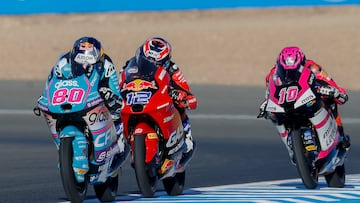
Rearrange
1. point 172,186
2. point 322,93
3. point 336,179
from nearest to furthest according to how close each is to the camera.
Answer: point 172,186 < point 322,93 < point 336,179

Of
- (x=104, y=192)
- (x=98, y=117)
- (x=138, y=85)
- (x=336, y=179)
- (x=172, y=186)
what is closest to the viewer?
(x=98, y=117)

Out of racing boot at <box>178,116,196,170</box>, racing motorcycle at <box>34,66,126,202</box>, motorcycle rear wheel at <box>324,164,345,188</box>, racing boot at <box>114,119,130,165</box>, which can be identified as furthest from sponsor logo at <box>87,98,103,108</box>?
motorcycle rear wheel at <box>324,164,345,188</box>

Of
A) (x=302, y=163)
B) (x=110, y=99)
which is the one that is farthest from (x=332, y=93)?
(x=110, y=99)

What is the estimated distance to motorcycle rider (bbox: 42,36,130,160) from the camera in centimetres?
1033

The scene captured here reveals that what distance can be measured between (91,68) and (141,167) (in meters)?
0.92

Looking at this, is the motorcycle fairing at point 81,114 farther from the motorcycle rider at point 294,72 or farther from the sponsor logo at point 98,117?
the motorcycle rider at point 294,72

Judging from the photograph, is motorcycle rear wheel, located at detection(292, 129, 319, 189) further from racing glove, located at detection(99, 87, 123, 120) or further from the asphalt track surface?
racing glove, located at detection(99, 87, 123, 120)

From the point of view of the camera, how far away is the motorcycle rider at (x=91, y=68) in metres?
10.3

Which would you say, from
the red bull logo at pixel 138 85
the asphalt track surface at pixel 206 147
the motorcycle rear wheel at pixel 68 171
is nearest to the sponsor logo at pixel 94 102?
the motorcycle rear wheel at pixel 68 171

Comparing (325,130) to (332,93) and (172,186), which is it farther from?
(172,186)

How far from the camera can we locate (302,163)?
11.5 meters

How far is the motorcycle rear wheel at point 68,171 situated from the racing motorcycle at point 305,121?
2372mm

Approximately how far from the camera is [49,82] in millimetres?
10297

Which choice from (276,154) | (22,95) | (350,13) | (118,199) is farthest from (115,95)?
(350,13)
